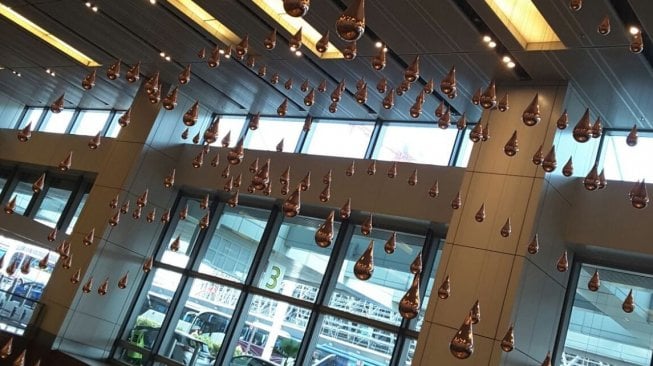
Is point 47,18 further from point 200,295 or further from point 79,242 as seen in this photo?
point 200,295

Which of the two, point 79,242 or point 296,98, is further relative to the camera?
point 79,242

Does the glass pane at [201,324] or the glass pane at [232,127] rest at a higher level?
the glass pane at [232,127]

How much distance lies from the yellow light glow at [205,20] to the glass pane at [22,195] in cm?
1025

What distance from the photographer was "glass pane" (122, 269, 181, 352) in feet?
46.6

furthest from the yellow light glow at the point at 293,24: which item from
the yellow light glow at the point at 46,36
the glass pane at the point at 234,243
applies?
the yellow light glow at the point at 46,36

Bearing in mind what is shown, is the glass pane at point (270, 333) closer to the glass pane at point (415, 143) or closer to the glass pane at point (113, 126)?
the glass pane at point (415, 143)

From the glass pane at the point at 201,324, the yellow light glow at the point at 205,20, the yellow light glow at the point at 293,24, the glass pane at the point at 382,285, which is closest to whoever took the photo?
the yellow light glow at the point at 293,24

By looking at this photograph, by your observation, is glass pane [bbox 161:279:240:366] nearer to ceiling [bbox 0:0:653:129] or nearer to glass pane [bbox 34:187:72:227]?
ceiling [bbox 0:0:653:129]

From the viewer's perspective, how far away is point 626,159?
10422mm

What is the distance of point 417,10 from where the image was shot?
8766 millimetres

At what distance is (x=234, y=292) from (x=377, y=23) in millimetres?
6647

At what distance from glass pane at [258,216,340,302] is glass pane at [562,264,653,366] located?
4674 mm

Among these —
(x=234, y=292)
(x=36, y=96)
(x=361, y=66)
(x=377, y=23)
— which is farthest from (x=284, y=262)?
(x=36, y=96)

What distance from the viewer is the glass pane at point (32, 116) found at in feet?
68.6
